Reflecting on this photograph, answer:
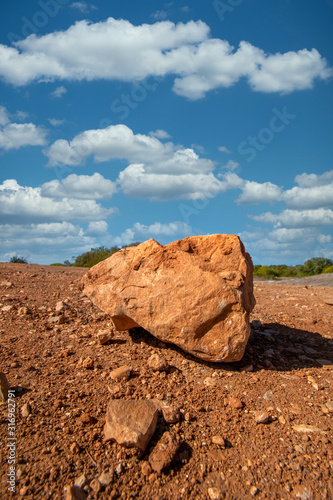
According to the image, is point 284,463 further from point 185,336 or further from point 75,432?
point 75,432

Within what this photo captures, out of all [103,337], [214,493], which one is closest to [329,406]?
[214,493]

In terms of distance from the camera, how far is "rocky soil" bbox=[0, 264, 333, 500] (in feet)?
10.3

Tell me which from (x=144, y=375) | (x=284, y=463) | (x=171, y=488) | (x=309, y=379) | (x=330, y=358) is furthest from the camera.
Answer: (x=330, y=358)

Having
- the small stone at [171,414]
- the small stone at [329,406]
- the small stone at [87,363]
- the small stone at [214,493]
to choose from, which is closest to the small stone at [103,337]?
the small stone at [87,363]

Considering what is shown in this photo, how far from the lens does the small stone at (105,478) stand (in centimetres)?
308

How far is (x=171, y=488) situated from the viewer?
10.2ft

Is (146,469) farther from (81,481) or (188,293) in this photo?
(188,293)

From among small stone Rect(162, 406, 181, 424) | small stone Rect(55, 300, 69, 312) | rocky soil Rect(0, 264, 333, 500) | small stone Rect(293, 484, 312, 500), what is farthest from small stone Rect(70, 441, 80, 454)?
small stone Rect(55, 300, 69, 312)

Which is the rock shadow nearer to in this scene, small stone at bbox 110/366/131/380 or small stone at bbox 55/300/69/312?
small stone at bbox 110/366/131/380

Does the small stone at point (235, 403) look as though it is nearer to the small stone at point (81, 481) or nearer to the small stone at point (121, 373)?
the small stone at point (121, 373)

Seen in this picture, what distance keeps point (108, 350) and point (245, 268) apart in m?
2.01

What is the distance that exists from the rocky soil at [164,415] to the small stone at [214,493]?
10 mm

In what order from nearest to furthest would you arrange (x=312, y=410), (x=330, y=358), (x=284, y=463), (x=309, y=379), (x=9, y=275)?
(x=284, y=463)
(x=312, y=410)
(x=309, y=379)
(x=330, y=358)
(x=9, y=275)

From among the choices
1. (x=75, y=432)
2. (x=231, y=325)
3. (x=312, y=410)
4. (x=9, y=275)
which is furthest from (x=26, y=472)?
(x=9, y=275)
